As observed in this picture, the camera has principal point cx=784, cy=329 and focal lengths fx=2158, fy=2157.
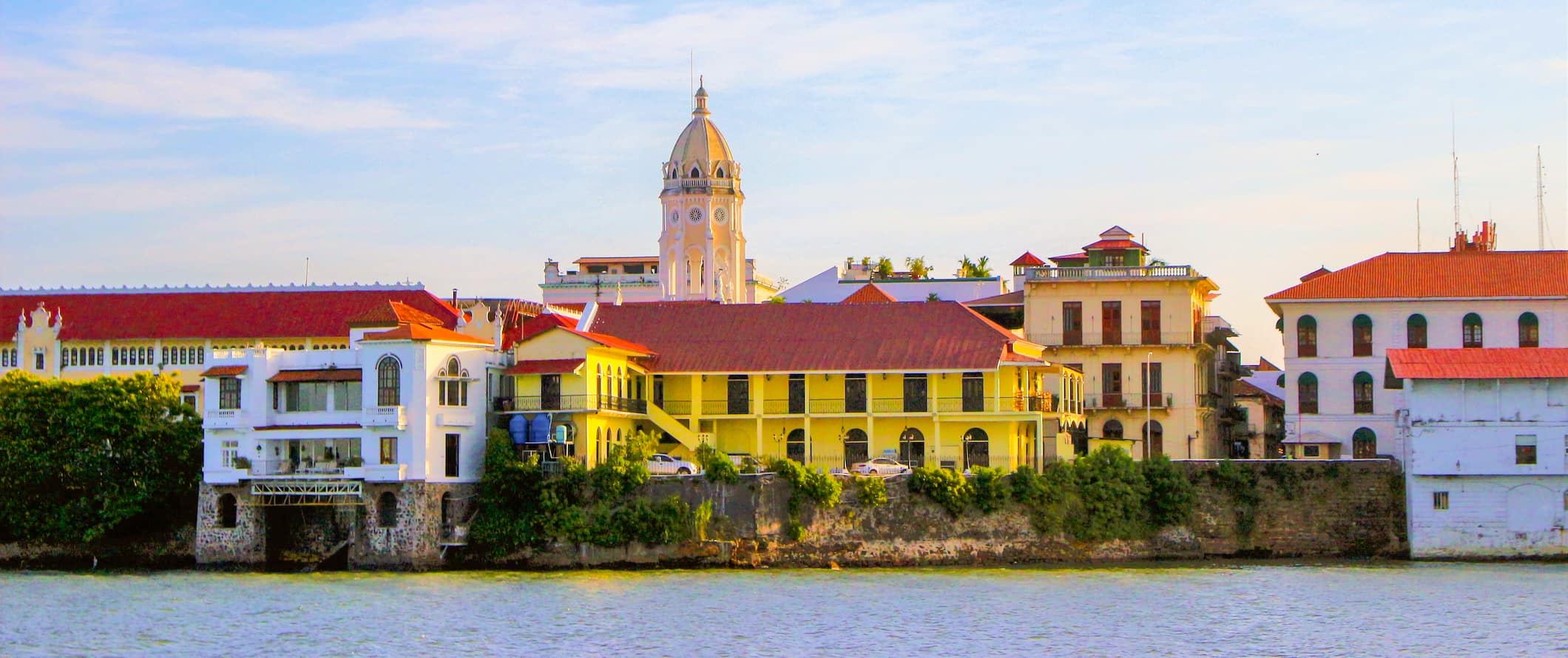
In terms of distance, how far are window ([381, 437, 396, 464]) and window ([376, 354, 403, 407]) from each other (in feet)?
3.36

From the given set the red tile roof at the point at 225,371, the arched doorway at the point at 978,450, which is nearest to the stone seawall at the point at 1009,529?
the arched doorway at the point at 978,450

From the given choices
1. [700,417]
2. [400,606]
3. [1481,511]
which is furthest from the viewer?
[700,417]

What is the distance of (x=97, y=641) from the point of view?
4822cm

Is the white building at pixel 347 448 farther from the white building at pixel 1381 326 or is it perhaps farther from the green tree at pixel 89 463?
the white building at pixel 1381 326

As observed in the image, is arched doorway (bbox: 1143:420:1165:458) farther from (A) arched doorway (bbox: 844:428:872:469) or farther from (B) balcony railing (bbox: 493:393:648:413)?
(B) balcony railing (bbox: 493:393:648:413)

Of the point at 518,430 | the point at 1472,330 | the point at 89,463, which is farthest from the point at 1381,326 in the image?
the point at 89,463

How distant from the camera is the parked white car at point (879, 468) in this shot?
6581 centimetres

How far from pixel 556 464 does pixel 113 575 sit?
13.0m

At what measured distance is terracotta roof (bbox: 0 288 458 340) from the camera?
85.3 m

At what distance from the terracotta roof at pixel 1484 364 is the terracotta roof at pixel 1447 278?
8.88 metres

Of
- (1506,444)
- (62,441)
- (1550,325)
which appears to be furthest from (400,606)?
(1550,325)

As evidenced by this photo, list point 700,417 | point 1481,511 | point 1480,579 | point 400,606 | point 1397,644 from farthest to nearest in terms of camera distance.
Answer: point 700,417 < point 1481,511 < point 1480,579 < point 400,606 < point 1397,644

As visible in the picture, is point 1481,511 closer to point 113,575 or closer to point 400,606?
point 400,606

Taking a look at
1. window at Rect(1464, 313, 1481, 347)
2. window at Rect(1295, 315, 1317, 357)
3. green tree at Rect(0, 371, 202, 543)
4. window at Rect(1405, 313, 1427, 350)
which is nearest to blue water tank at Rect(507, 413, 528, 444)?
green tree at Rect(0, 371, 202, 543)
